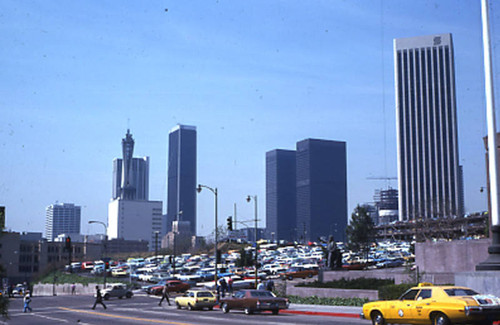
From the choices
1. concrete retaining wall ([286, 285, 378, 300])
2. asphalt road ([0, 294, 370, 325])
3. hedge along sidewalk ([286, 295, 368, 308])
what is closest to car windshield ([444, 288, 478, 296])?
asphalt road ([0, 294, 370, 325])

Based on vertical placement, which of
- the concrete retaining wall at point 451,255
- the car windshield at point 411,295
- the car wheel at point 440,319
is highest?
the concrete retaining wall at point 451,255

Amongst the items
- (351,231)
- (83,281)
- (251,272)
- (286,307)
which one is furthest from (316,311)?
(83,281)

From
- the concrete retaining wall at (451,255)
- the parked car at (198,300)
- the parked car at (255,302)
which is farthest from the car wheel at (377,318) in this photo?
the parked car at (198,300)

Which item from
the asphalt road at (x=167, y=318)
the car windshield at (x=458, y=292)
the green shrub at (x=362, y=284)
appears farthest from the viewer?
the green shrub at (x=362, y=284)

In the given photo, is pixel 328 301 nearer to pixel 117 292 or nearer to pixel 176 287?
pixel 117 292

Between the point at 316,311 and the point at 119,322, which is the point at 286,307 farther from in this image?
the point at 119,322

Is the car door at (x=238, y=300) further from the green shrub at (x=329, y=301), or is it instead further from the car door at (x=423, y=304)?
the car door at (x=423, y=304)

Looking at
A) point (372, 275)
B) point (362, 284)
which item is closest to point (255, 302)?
point (362, 284)
